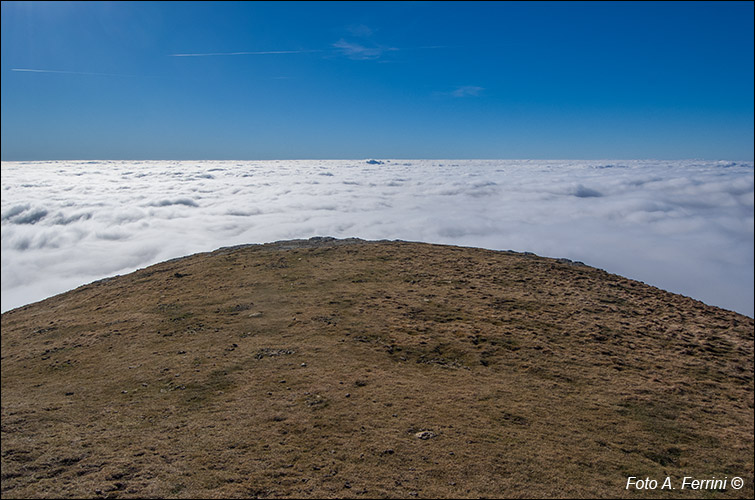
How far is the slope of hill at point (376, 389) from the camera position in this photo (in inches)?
236

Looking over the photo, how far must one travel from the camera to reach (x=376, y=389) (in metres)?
8.84

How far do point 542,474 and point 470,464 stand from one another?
1.14 m

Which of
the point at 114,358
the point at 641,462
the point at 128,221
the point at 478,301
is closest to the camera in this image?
the point at 641,462

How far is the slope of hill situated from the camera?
5992 millimetres

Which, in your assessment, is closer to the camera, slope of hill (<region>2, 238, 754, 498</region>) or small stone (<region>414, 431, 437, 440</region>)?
slope of hill (<region>2, 238, 754, 498</region>)

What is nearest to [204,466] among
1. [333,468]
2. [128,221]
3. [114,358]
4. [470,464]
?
[333,468]

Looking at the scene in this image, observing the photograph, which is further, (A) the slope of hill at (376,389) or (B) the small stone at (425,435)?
(B) the small stone at (425,435)

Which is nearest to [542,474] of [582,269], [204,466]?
[204,466]

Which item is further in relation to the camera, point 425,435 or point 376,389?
point 376,389

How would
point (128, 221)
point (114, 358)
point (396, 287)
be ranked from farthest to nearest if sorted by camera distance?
point (128, 221) < point (396, 287) < point (114, 358)

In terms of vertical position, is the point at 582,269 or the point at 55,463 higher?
the point at 582,269

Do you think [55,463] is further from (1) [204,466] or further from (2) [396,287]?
(2) [396,287]

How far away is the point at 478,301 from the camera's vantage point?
15000mm

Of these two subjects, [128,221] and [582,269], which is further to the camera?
[128,221]
